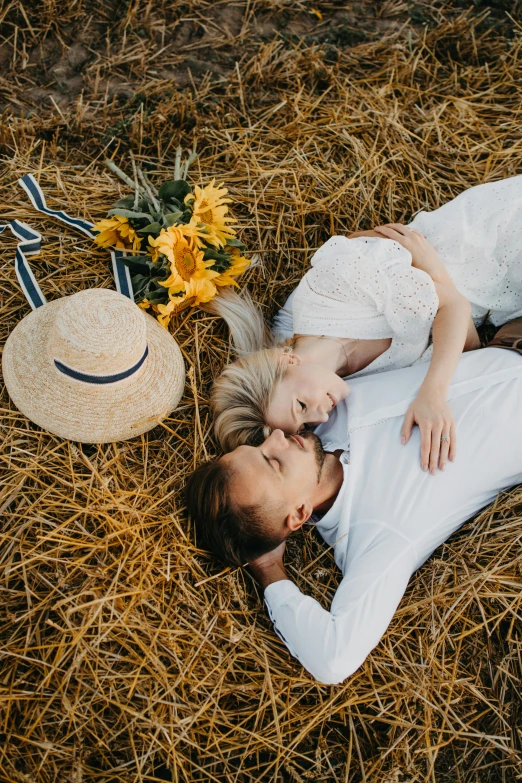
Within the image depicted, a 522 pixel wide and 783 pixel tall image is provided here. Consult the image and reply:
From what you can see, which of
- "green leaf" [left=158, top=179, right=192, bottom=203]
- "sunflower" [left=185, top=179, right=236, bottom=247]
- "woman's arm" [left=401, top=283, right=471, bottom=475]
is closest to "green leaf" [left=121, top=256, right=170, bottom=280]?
"sunflower" [left=185, top=179, right=236, bottom=247]

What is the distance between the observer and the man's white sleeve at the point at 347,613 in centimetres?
221

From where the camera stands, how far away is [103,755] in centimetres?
205

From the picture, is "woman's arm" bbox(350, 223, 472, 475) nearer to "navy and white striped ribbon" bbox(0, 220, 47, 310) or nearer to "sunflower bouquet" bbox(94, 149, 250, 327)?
"sunflower bouquet" bbox(94, 149, 250, 327)

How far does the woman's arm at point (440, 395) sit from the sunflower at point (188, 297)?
103cm

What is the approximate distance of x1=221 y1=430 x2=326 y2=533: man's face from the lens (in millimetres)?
2387

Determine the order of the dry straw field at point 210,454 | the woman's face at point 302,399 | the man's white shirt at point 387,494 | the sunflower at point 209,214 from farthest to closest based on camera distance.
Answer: the sunflower at point 209,214, the woman's face at point 302,399, the man's white shirt at point 387,494, the dry straw field at point 210,454

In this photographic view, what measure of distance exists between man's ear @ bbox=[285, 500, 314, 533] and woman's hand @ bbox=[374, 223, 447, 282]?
125 cm

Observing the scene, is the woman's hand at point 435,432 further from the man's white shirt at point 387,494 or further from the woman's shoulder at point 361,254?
the woman's shoulder at point 361,254

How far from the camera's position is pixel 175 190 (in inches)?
116

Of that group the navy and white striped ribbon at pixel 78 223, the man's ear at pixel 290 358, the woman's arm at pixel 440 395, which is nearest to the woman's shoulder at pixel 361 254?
the woman's arm at pixel 440 395

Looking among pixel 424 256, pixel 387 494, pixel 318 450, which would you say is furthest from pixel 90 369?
pixel 424 256

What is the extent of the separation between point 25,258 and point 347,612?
210 cm

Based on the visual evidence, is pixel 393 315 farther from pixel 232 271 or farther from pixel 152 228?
pixel 152 228

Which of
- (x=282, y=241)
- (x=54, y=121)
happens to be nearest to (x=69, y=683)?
(x=282, y=241)
